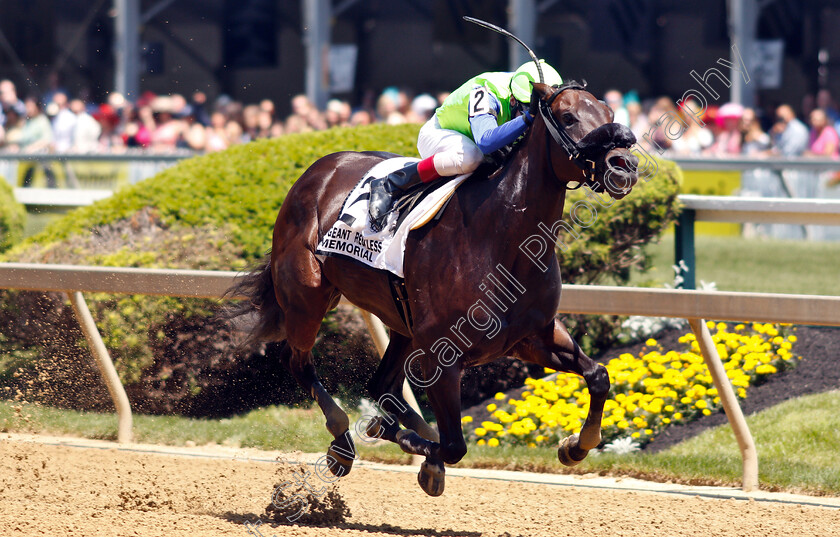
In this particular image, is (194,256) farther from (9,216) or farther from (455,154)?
(9,216)

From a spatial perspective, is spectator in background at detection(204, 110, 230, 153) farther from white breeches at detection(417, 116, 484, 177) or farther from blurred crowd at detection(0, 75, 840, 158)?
white breeches at detection(417, 116, 484, 177)

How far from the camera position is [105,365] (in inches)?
217

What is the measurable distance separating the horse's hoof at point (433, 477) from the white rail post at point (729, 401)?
55.2 inches

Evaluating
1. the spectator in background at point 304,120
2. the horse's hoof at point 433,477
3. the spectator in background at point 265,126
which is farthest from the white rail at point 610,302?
the spectator in background at point 265,126

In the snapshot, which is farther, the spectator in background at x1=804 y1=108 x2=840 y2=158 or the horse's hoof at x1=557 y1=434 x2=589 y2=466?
the spectator in background at x1=804 y1=108 x2=840 y2=158

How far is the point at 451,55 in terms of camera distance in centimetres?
1816

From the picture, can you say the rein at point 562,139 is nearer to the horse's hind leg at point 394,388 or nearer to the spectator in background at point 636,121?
the horse's hind leg at point 394,388

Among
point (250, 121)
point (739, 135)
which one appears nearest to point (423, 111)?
point (250, 121)

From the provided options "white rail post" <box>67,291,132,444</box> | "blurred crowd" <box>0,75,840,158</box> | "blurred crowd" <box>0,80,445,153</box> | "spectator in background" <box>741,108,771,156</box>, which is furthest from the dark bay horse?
"spectator in background" <box>741,108,771,156</box>

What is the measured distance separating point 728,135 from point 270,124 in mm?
5222

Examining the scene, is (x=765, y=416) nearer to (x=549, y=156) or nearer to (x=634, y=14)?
(x=549, y=156)

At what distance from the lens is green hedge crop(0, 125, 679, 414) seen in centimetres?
603

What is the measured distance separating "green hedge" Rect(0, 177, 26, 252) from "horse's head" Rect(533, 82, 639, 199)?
7025mm

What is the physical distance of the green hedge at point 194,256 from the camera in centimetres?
603
